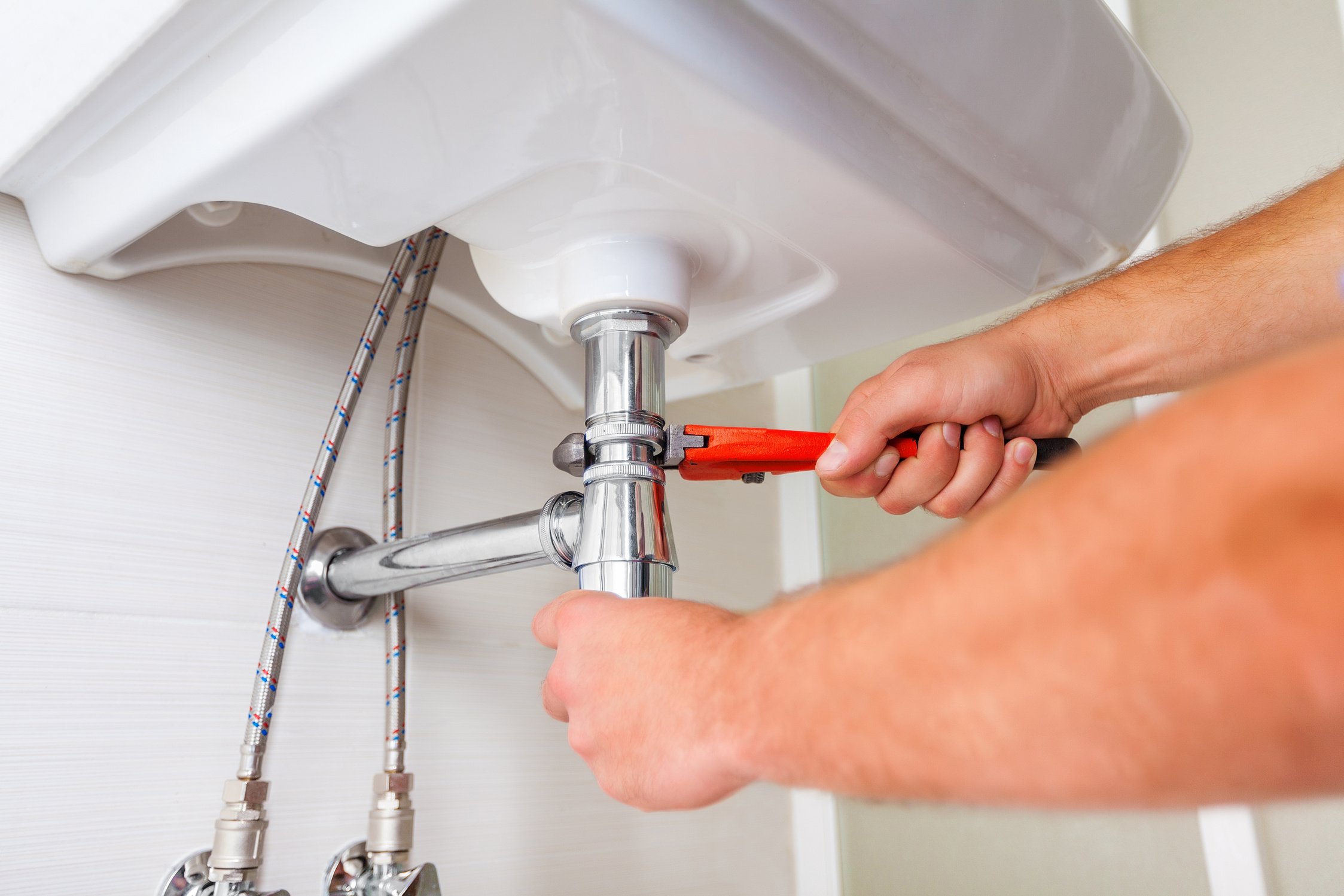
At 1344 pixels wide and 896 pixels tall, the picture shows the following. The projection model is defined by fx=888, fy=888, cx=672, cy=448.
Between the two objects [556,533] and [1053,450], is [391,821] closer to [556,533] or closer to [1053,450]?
[556,533]

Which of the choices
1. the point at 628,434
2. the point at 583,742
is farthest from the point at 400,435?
the point at 583,742

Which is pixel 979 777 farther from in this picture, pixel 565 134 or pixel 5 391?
pixel 5 391

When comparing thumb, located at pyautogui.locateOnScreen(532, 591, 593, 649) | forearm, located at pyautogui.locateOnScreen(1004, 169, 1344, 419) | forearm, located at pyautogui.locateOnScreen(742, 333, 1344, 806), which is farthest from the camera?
forearm, located at pyautogui.locateOnScreen(1004, 169, 1344, 419)

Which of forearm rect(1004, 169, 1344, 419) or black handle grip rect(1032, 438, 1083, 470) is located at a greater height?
forearm rect(1004, 169, 1344, 419)

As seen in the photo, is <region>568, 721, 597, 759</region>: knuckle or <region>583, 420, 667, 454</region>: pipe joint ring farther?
<region>583, 420, 667, 454</region>: pipe joint ring

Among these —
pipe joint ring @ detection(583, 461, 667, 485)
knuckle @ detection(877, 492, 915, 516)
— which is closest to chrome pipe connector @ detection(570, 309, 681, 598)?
pipe joint ring @ detection(583, 461, 667, 485)

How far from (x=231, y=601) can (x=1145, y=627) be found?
1.62 feet

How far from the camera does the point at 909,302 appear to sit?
18.8 inches

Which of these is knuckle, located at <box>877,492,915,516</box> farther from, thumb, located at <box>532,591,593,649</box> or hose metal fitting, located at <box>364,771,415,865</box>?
hose metal fitting, located at <box>364,771,415,865</box>

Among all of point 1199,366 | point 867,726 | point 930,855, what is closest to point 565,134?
point 867,726

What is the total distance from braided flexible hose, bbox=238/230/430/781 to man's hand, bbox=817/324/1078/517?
26cm

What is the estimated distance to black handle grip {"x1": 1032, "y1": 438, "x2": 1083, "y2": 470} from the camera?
470 mm

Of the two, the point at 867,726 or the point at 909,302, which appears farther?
the point at 909,302

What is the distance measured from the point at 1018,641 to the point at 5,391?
19.5 inches
